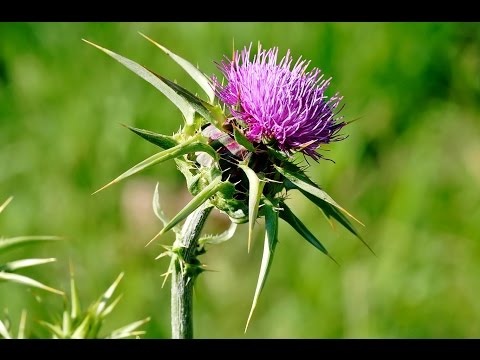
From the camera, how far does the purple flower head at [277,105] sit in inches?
94.5

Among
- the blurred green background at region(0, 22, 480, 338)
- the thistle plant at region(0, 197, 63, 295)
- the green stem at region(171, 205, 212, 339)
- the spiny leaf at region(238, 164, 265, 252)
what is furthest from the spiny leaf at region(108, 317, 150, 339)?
the blurred green background at region(0, 22, 480, 338)

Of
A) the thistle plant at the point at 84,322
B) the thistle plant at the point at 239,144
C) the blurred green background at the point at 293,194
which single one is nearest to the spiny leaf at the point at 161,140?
the thistle plant at the point at 239,144

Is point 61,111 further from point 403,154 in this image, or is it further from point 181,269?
point 181,269

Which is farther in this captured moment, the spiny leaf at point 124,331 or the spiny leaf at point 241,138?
the spiny leaf at point 124,331

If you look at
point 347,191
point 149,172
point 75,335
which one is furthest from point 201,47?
point 75,335

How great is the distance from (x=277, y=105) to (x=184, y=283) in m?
0.62

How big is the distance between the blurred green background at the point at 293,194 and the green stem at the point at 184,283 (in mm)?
1714

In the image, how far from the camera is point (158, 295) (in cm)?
436

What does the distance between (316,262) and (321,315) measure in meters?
0.35

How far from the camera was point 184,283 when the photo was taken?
2354 mm

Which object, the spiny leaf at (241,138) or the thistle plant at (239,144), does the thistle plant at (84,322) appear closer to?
the thistle plant at (239,144)

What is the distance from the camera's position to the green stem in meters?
2.34

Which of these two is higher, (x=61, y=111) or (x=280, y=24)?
(x=280, y=24)
